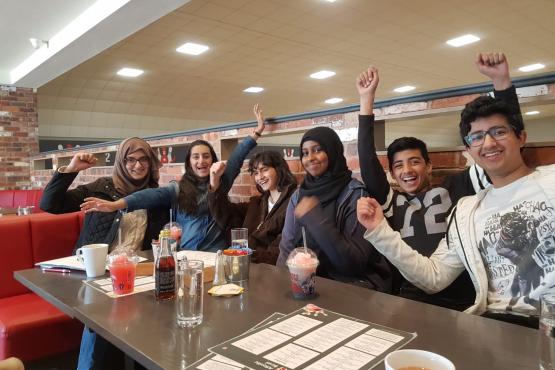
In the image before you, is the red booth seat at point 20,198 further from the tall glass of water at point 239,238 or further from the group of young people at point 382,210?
the tall glass of water at point 239,238

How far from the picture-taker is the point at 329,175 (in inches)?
73.5

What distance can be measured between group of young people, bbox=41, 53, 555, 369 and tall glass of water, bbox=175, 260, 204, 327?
0.59 m

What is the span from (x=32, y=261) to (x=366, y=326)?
220cm

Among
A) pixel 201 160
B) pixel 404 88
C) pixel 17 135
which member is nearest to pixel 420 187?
pixel 201 160

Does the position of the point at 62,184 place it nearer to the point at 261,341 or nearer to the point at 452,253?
the point at 261,341

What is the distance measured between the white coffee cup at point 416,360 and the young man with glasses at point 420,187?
829 mm

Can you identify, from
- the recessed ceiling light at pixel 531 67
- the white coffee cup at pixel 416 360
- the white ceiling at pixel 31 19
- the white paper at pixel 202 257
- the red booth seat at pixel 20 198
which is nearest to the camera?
the white coffee cup at pixel 416 360

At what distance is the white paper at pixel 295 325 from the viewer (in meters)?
0.97

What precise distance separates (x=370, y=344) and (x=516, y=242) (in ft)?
2.17

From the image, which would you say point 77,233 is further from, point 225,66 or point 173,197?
point 225,66

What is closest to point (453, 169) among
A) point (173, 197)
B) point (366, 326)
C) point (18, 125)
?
point (366, 326)

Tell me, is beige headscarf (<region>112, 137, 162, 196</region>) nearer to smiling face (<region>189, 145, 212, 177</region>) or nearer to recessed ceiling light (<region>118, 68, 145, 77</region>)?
smiling face (<region>189, 145, 212, 177</region>)

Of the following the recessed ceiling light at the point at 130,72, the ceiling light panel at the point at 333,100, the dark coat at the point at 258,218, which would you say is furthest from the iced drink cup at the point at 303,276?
the ceiling light panel at the point at 333,100

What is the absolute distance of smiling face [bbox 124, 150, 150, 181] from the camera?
2.52m
